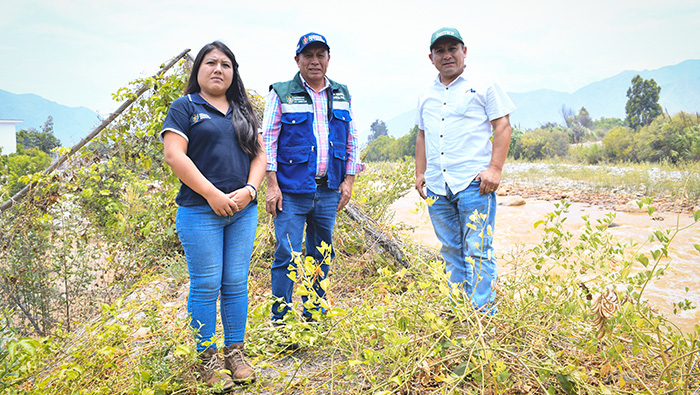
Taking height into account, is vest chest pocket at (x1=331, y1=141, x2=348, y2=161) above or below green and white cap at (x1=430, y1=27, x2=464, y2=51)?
below

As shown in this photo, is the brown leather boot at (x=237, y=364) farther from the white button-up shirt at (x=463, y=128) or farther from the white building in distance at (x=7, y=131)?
the white building in distance at (x=7, y=131)

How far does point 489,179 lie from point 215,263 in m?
1.63

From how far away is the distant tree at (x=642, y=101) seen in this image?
3203 centimetres

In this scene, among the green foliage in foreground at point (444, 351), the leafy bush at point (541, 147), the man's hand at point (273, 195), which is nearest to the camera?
the green foliage in foreground at point (444, 351)

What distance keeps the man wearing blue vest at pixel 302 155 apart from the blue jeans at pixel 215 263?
0.35 meters

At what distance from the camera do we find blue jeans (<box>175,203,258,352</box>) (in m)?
2.05

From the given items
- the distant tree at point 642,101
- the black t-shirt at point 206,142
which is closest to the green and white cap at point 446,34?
the black t-shirt at point 206,142

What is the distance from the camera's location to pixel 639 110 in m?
33.1

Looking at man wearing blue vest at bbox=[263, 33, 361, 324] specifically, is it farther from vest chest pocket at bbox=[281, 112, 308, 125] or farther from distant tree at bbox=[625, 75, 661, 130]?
distant tree at bbox=[625, 75, 661, 130]

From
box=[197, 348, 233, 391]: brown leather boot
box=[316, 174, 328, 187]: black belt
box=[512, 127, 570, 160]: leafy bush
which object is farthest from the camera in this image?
box=[512, 127, 570, 160]: leafy bush

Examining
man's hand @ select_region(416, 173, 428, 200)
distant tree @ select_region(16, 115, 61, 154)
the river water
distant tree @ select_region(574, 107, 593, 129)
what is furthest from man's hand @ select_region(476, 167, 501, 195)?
distant tree @ select_region(574, 107, 593, 129)

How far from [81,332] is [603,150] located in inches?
842

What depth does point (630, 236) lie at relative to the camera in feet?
19.5

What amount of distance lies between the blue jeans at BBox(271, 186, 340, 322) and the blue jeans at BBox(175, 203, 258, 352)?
0.33 m
